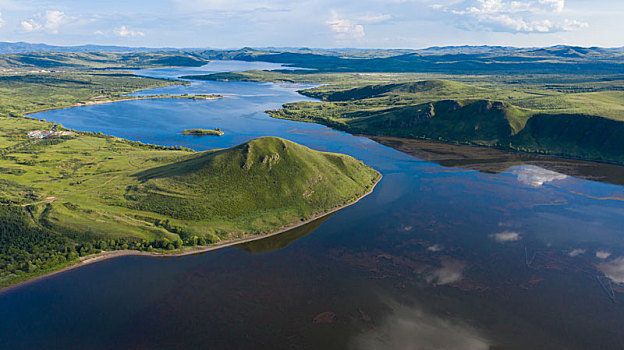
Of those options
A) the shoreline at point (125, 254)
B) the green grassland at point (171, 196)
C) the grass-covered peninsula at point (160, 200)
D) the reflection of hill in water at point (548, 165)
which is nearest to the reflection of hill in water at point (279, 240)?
the shoreline at point (125, 254)

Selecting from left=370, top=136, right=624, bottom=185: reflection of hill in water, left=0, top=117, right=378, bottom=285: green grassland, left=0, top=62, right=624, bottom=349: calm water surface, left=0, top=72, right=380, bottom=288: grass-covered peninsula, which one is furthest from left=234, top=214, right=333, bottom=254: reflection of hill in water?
left=370, top=136, right=624, bottom=185: reflection of hill in water

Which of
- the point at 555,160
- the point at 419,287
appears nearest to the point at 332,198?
the point at 419,287

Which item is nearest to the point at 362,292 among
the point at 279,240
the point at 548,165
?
the point at 279,240

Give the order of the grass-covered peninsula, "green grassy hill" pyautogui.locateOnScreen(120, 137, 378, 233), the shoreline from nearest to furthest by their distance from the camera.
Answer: the shoreline < the grass-covered peninsula < "green grassy hill" pyautogui.locateOnScreen(120, 137, 378, 233)

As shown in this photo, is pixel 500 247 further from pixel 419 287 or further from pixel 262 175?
pixel 262 175

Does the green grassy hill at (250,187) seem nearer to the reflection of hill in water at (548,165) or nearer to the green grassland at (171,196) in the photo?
the green grassland at (171,196)

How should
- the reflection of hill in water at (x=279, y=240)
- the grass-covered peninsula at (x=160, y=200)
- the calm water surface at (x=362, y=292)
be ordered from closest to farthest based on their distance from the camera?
1. the calm water surface at (x=362, y=292)
2. the grass-covered peninsula at (x=160, y=200)
3. the reflection of hill in water at (x=279, y=240)

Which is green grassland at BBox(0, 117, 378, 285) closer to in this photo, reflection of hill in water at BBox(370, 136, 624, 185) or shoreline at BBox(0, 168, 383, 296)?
shoreline at BBox(0, 168, 383, 296)
